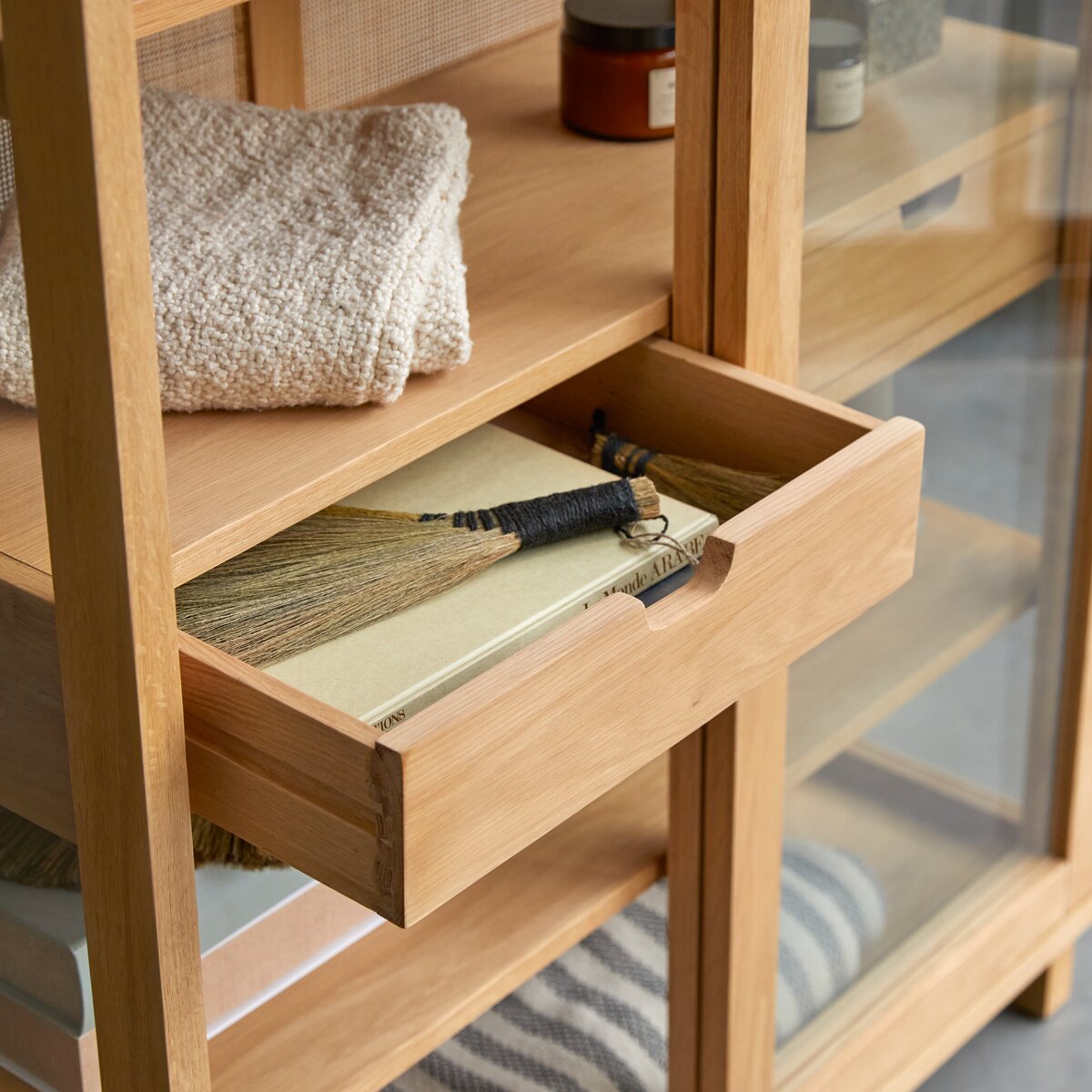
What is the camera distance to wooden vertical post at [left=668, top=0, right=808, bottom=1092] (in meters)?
0.77

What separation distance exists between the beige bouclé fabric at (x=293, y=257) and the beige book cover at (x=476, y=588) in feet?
0.29

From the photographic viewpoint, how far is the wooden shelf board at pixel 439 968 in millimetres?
906

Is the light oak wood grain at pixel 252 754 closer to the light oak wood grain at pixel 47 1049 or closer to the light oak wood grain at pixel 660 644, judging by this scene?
the light oak wood grain at pixel 660 644

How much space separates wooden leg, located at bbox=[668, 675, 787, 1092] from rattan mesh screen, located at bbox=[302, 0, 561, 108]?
0.44 m

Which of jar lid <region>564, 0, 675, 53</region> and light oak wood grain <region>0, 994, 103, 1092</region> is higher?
jar lid <region>564, 0, 675, 53</region>

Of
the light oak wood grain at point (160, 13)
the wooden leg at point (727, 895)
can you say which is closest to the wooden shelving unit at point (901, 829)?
the wooden leg at point (727, 895)

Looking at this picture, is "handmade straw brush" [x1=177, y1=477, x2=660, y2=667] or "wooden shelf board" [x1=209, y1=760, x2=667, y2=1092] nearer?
"handmade straw brush" [x1=177, y1=477, x2=660, y2=667]

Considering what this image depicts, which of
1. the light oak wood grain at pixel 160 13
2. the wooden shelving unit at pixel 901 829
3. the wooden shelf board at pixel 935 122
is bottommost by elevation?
the wooden shelving unit at pixel 901 829

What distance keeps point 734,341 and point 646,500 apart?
120mm

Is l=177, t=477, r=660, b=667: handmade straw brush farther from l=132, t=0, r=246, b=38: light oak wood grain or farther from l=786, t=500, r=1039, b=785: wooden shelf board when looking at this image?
l=786, t=500, r=1039, b=785: wooden shelf board

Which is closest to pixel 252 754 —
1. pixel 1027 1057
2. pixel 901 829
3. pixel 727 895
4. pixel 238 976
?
pixel 238 976

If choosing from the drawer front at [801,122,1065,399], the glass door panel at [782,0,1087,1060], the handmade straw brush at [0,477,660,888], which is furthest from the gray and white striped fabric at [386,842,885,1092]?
the handmade straw brush at [0,477,660,888]

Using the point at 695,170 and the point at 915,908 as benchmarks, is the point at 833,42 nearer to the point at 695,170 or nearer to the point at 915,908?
the point at 695,170

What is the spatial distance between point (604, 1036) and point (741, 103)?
0.70 m
